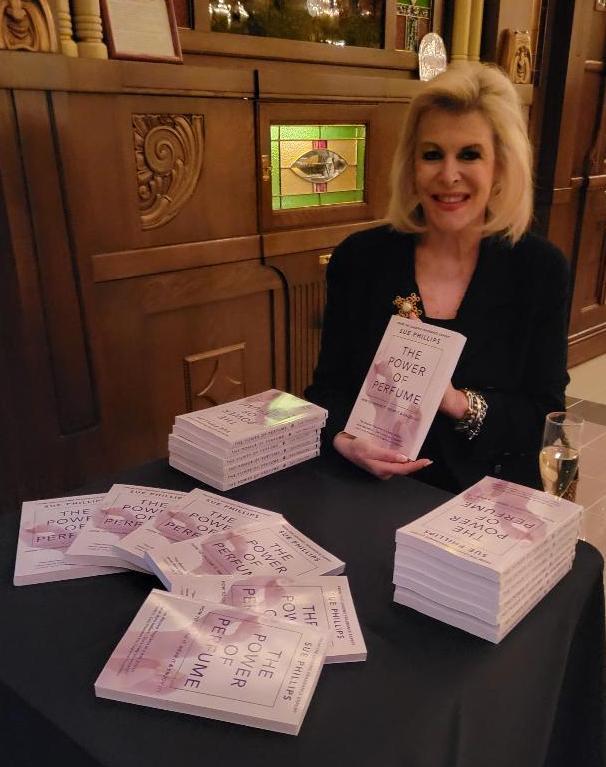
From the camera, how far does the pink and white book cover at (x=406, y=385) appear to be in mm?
1188

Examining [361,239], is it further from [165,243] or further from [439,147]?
[165,243]

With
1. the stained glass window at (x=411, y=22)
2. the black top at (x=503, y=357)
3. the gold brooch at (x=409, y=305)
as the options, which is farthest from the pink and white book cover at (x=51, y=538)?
the stained glass window at (x=411, y=22)

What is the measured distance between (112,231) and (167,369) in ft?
1.68

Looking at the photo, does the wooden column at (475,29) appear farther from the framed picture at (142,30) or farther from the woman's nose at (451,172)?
the woman's nose at (451,172)

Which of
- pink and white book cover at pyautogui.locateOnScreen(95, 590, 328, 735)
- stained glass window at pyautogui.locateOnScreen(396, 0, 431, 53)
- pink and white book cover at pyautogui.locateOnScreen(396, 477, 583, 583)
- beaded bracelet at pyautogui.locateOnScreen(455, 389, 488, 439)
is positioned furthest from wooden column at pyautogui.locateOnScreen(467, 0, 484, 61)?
pink and white book cover at pyautogui.locateOnScreen(95, 590, 328, 735)

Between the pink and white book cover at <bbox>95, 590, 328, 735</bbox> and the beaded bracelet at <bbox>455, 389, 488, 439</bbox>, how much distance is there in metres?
0.81

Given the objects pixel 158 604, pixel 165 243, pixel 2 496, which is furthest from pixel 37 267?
pixel 158 604

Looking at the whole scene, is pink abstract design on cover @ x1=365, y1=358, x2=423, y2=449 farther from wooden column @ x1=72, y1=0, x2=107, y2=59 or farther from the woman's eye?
wooden column @ x1=72, y1=0, x2=107, y2=59

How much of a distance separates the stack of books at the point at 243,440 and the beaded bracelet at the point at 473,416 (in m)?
0.35

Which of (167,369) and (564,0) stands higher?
(564,0)

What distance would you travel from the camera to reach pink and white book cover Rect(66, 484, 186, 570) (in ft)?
3.09

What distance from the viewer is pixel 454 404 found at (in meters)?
1.46

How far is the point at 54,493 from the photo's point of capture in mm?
2072

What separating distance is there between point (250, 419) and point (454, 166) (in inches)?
30.6
